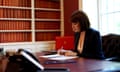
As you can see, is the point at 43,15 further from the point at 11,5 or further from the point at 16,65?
the point at 16,65

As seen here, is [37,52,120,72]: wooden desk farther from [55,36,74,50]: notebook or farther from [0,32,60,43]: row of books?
[0,32,60,43]: row of books

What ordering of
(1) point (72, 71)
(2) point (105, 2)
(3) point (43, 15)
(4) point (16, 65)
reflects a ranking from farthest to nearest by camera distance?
(3) point (43, 15) < (2) point (105, 2) < (1) point (72, 71) < (4) point (16, 65)

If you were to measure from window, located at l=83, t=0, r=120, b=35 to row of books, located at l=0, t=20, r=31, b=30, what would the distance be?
117 centimetres

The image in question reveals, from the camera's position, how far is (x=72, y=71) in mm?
1680

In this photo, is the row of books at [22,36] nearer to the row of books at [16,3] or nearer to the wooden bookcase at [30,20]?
the wooden bookcase at [30,20]

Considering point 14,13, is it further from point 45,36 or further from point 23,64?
point 23,64

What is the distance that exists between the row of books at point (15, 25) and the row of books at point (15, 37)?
0.33 feet

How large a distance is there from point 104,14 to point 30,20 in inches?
56.4

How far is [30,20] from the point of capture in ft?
14.8

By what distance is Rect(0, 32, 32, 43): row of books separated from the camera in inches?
168

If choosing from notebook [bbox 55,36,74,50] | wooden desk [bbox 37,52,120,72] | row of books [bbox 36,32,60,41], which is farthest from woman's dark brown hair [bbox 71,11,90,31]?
row of books [bbox 36,32,60,41]

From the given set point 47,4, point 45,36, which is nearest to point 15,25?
point 45,36

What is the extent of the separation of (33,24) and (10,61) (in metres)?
2.99

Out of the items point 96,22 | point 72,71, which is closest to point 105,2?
point 96,22
